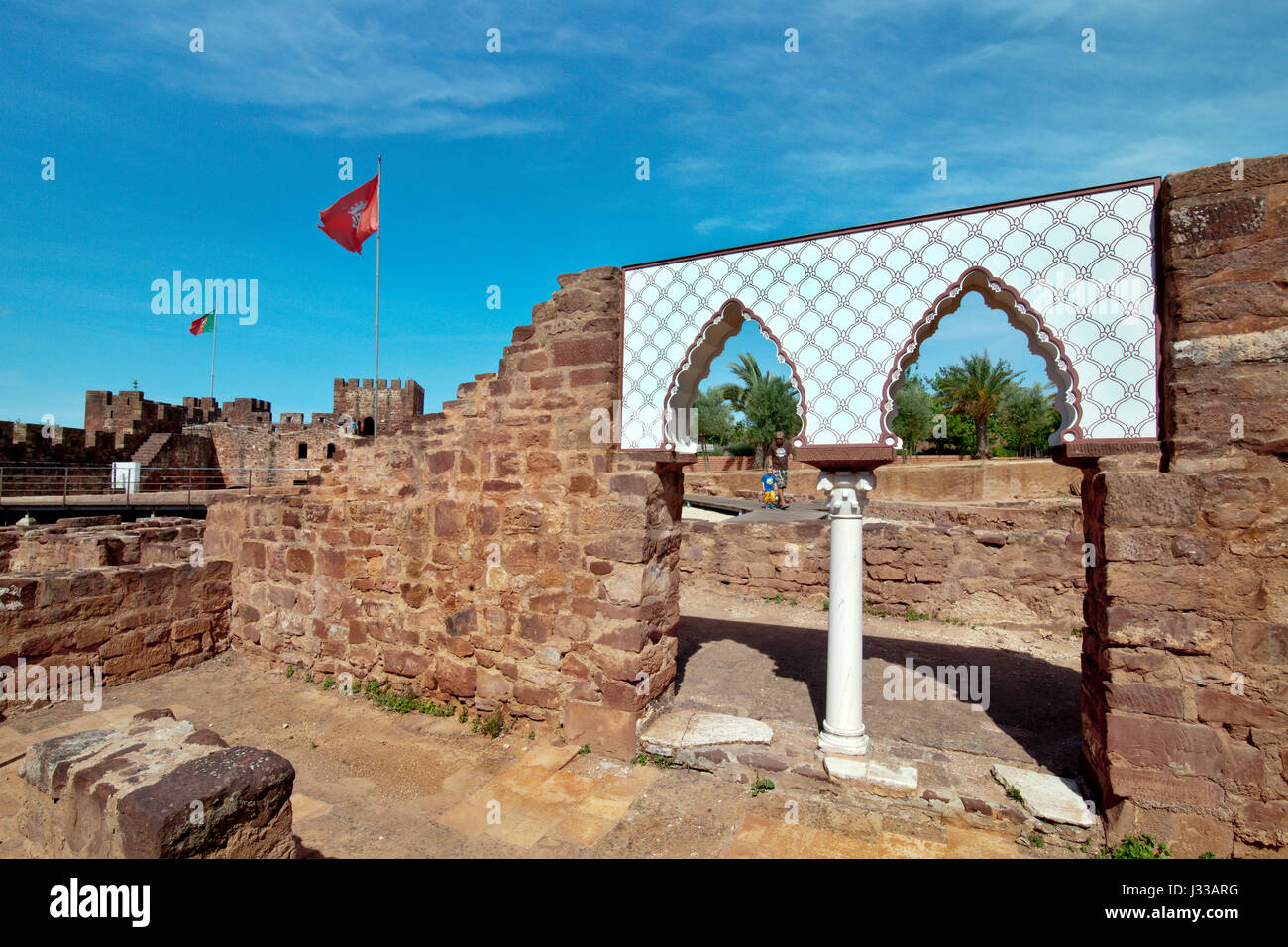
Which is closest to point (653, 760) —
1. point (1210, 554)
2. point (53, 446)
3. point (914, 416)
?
point (1210, 554)

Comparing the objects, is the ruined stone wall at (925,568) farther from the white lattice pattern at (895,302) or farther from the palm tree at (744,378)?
the palm tree at (744,378)

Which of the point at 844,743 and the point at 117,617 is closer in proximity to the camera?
the point at 844,743

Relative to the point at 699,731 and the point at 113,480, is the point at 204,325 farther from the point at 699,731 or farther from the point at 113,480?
the point at 699,731

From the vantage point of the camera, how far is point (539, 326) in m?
5.36

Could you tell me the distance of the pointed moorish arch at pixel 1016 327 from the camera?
12.5ft

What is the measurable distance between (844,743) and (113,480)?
25.7m

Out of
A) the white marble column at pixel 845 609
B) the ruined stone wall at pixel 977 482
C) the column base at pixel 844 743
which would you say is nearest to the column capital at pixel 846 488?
the white marble column at pixel 845 609

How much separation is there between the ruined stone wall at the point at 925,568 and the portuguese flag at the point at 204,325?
2299 cm

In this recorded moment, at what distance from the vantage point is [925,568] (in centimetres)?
924

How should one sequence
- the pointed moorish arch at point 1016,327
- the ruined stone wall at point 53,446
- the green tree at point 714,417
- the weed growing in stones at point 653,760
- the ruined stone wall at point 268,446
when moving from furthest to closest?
1. the green tree at point 714,417
2. the ruined stone wall at point 268,446
3. the ruined stone wall at point 53,446
4. the weed growing in stones at point 653,760
5. the pointed moorish arch at point 1016,327
